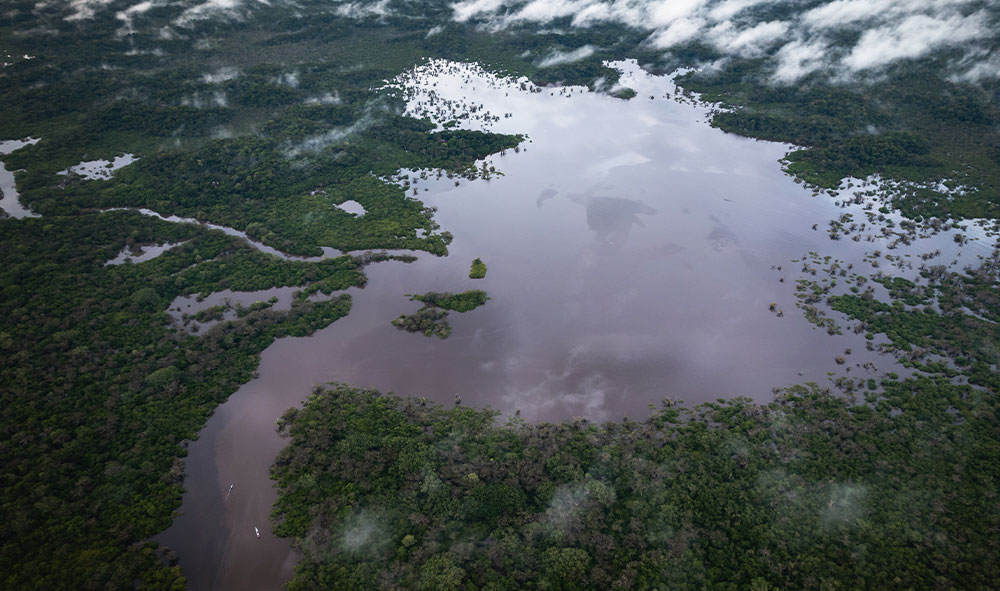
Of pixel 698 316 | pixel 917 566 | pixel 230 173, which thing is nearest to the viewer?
pixel 917 566

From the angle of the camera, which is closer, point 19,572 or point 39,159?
point 19,572

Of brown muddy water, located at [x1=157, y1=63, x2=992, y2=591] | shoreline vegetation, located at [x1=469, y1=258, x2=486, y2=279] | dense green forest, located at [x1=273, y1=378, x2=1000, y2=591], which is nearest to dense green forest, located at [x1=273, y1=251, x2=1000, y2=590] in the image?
dense green forest, located at [x1=273, y1=378, x2=1000, y2=591]

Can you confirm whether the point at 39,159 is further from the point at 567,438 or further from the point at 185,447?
the point at 567,438

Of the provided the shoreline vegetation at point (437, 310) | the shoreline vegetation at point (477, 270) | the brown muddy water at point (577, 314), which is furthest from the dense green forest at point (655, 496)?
the shoreline vegetation at point (477, 270)

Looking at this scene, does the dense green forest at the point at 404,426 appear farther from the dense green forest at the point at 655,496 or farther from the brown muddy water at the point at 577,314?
the brown muddy water at the point at 577,314

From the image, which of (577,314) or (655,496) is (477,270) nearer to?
(577,314)

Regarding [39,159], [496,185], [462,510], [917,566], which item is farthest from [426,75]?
[917,566]
